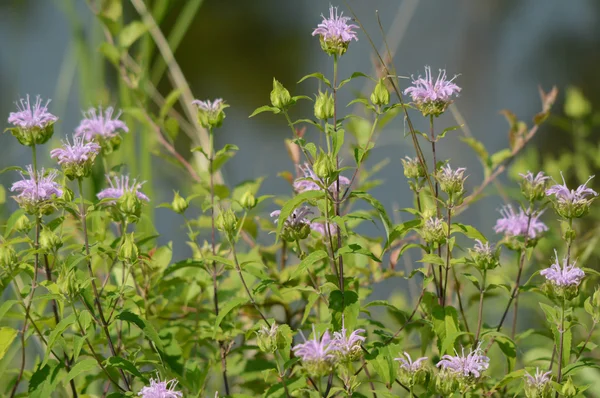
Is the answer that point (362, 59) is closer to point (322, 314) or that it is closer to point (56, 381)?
point (322, 314)

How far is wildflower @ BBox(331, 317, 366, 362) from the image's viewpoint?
93 cm

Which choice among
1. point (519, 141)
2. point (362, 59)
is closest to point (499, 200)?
point (362, 59)

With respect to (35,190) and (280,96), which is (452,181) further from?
(35,190)

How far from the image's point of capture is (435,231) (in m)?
1.06

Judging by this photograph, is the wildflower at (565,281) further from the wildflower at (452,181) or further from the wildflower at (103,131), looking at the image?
the wildflower at (103,131)

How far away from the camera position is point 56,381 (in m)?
1.03

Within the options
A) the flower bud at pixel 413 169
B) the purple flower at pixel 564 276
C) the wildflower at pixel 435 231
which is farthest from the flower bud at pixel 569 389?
the flower bud at pixel 413 169

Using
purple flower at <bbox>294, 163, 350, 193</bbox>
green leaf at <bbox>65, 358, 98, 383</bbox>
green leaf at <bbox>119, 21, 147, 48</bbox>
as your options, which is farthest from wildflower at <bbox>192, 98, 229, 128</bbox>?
green leaf at <bbox>119, 21, 147, 48</bbox>

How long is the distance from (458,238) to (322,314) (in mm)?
921

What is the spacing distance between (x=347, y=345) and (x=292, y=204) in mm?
170

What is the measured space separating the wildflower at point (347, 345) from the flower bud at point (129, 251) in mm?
267

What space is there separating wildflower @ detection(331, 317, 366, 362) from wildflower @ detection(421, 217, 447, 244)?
0.18 metres

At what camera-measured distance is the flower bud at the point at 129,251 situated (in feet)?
3.40

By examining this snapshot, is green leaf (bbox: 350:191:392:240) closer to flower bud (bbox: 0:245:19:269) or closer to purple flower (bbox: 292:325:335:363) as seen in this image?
purple flower (bbox: 292:325:335:363)
